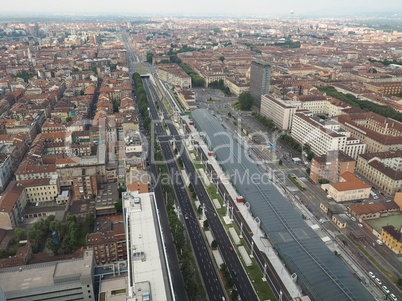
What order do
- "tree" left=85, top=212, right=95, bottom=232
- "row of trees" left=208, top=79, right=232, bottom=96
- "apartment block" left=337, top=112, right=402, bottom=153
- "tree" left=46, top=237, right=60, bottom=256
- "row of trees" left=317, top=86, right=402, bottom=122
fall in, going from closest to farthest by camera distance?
1. "tree" left=46, top=237, right=60, bottom=256
2. "tree" left=85, top=212, right=95, bottom=232
3. "apartment block" left=337, top=112, right=402, bottom=153
4. "row of trees" left=317, top=86, right=402, bottom=122
5. "row of trees" left=208, top=79, right=232, bottom=96

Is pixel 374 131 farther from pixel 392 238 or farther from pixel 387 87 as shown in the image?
pixel 387 87

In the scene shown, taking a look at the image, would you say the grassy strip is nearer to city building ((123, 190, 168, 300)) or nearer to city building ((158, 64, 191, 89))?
city building ((123, 190, 168, 300))

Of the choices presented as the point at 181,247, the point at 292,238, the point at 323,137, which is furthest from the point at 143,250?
the point at 323,137

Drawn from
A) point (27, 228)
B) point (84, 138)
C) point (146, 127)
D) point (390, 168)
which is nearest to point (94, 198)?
point (27, 228)

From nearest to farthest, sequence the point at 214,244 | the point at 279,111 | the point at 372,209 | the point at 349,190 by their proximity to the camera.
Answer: the point at 214,244, the point at 372,209, the point at 349,190, the point at 279,111

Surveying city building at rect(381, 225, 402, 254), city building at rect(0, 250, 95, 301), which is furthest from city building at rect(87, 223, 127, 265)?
city building at rect(381, 225, 402, 254)

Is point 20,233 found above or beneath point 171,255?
above

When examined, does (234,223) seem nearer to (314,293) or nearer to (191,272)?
(191,272)
